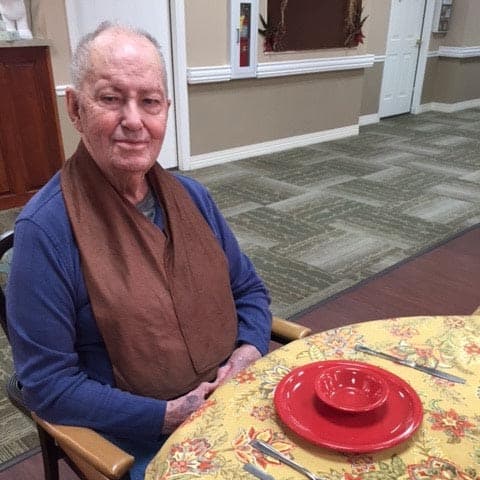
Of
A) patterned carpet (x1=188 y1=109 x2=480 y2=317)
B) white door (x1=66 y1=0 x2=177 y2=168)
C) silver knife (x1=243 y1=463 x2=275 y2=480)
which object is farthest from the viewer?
white door (x1=66 y1=0 x2=177 y2=168)

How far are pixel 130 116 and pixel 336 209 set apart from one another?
3031mm

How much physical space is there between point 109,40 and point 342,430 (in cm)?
79

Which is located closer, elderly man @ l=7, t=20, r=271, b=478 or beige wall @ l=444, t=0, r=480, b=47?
elderly man @ l=7, t=20, r=271, b=478

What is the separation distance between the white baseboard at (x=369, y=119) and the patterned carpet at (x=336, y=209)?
2.15 feet

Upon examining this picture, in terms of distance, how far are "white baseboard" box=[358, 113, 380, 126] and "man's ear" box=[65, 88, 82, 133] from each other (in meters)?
6.01

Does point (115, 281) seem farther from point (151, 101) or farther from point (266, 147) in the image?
point (266, 147)

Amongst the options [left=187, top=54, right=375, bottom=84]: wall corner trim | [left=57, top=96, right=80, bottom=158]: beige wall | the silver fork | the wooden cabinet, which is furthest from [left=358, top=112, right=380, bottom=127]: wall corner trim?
the silver fork

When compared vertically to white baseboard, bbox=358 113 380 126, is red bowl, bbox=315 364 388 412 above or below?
above

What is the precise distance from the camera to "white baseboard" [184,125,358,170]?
16.2 feet

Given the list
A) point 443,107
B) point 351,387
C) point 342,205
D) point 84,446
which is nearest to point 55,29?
point 342,205

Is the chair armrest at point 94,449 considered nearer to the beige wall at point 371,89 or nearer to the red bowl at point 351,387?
the red bowl at point 351,387

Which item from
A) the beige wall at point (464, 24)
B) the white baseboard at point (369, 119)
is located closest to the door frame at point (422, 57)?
the white baseboard at point (369, 119)

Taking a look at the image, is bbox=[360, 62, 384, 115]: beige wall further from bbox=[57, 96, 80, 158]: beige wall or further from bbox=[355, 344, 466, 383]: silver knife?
bbox=[355, 344, 466, 383]: silver knife

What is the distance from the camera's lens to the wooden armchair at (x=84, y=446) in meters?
0.85
